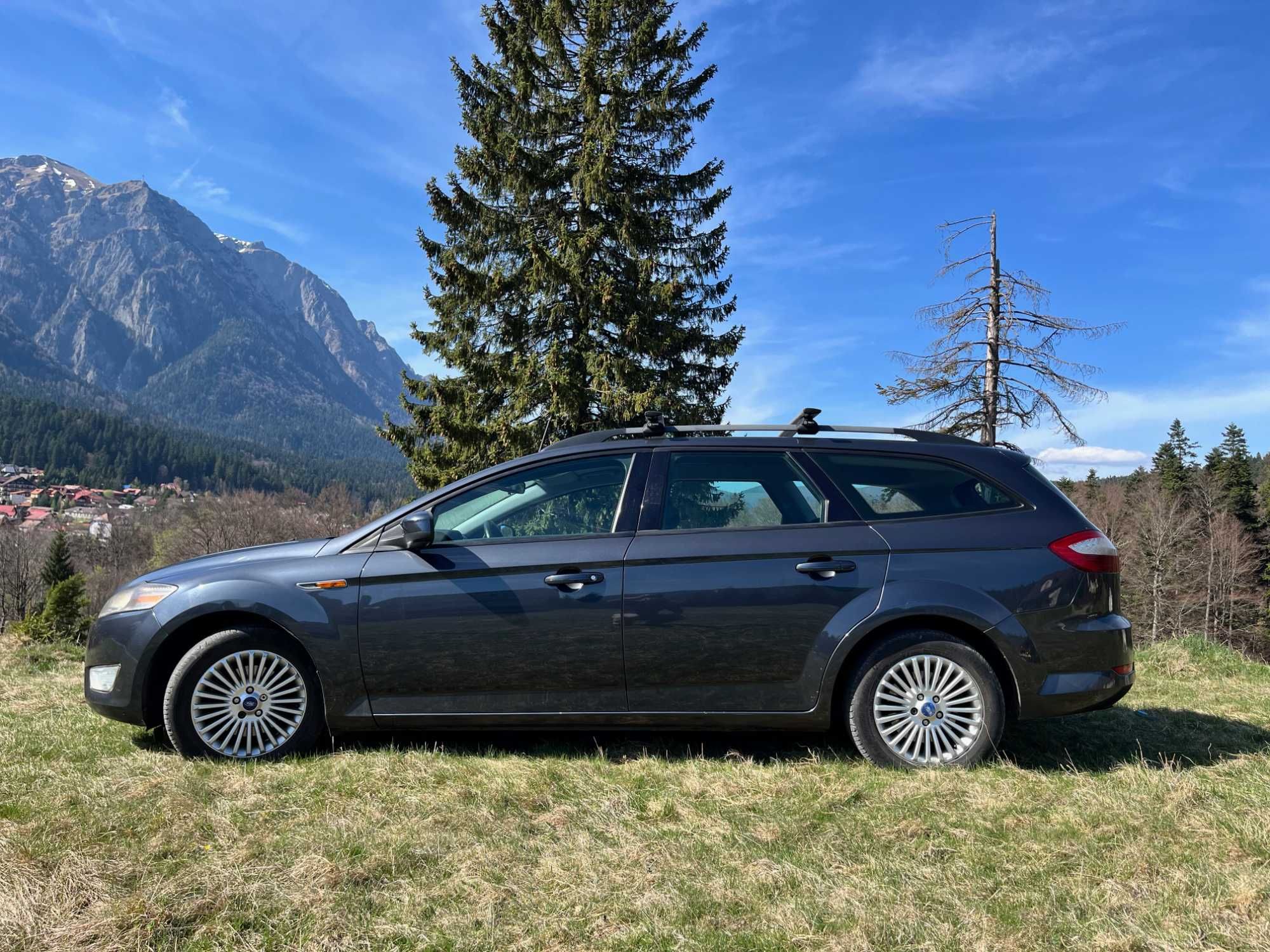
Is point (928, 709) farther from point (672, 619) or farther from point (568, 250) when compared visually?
point (568, 250)

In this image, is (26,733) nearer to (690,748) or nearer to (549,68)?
(690,748)

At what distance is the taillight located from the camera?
3863 mm

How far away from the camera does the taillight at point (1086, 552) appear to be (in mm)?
3863

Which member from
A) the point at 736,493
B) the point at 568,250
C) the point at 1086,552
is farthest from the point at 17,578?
the point at 1086,552

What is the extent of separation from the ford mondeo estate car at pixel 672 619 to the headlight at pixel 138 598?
0.03 meters

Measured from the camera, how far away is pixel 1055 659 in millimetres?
3830

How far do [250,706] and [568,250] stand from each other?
12.6 metres

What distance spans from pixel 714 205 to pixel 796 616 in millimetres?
14874

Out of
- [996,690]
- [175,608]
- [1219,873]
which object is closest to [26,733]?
[175,608]

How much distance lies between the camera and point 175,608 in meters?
A: 4.07

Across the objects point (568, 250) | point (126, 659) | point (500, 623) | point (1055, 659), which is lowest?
point (126, 659)

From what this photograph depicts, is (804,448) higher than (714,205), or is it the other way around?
(714,205)

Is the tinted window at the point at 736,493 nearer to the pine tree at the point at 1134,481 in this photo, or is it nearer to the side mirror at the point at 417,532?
the side mirror at the point at 417,532

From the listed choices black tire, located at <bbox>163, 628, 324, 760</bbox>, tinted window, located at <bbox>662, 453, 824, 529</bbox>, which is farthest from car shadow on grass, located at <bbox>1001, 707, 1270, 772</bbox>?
black tire, located at <bbox>163, 628, 324, 760</bbox>
